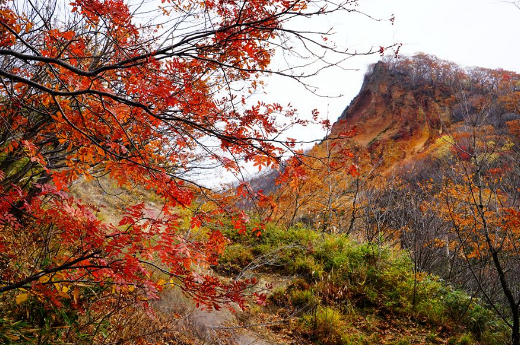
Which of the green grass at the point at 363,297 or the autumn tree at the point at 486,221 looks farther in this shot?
the green grass at the point at 363,297

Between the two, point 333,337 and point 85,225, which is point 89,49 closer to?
point 85,225

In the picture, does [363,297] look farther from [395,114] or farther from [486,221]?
[395,114]

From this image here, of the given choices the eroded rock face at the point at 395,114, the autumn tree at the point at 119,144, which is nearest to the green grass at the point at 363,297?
the autumn tree at the point at 119,144

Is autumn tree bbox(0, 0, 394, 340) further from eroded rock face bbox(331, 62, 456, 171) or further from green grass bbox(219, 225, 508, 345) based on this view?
eroded rock face bbox(331, 62, 456, 171)

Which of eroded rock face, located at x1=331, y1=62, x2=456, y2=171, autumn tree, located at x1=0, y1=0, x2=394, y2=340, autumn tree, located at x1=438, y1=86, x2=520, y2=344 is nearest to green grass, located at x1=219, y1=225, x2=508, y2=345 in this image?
autumn tree, located at x1=438, y1=86, x2=520, y2=344

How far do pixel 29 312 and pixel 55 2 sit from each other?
409cm

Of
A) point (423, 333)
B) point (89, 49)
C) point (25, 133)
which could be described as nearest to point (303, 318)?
point (423, 333)

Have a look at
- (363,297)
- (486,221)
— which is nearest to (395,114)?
(486,221)

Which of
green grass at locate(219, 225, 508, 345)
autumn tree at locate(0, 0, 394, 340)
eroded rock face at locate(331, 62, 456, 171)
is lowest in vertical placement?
green grass at locate(219, 225, 508, 345)

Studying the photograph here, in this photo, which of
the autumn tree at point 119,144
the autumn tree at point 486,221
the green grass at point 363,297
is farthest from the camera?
the green grass at point 363,297

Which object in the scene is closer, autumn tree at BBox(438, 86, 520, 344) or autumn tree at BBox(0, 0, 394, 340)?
autumn tree at BBox(0, 0, 394, 340)

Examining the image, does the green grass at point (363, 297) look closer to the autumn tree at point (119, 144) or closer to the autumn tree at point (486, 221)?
the autumn tree at point (486, 221)

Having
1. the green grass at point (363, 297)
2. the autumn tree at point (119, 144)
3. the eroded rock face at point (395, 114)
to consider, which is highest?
the eroded rock face at point (395, 114)

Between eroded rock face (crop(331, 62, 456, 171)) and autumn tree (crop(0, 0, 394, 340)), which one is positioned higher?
eroded rock face (crop(331, 62, 456, 171))
